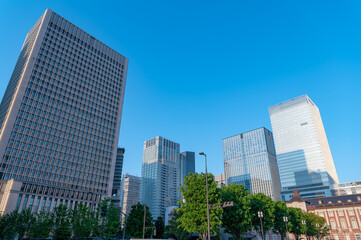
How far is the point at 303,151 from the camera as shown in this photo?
176 metres

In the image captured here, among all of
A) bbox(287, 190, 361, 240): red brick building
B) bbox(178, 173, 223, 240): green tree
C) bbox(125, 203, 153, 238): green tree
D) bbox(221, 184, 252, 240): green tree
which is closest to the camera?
bbox(178, 173, 223, 240): green tree

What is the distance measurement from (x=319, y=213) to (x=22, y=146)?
10676cm

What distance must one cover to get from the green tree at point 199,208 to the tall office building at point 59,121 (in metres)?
65.0

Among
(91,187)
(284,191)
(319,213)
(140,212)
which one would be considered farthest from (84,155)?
(284,191)

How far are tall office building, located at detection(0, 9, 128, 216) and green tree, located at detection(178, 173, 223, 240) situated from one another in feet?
213

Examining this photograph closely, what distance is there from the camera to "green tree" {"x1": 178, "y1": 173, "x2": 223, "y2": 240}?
34.7 meters

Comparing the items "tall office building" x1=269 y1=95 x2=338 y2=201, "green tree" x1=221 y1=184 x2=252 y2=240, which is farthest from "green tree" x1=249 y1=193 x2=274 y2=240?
"tall office building" x1=269 y1=95 x2=338 y2=201

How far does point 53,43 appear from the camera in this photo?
97.4 meters

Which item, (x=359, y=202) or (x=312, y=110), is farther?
(x=312, y=110)

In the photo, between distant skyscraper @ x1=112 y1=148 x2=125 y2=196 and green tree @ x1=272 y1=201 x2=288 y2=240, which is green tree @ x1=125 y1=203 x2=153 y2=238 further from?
distant skyscraper @ x1=112 y1=148 x2=125 y2=196

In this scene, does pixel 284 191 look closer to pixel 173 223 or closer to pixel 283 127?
pixel 283 127

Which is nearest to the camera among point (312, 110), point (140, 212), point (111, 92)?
point (140, 212)

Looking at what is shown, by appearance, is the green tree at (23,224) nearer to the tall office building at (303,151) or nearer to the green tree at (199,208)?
the green tree at (199,208)

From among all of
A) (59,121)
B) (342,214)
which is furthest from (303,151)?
(59,121)
